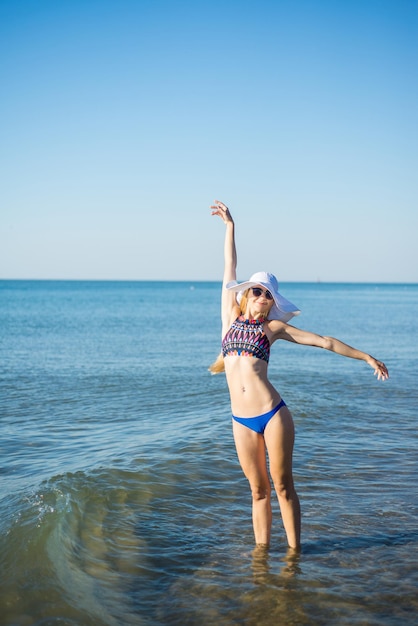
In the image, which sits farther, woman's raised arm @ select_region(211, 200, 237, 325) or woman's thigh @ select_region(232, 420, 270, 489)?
woman's raised arm @ select_region(211, 200, 237, 325)

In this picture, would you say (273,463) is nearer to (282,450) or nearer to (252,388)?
(282,450)

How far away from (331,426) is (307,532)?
17.2 feet

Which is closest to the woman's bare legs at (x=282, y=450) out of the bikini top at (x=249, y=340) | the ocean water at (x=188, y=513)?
the bikini top at (x=249, y=340)

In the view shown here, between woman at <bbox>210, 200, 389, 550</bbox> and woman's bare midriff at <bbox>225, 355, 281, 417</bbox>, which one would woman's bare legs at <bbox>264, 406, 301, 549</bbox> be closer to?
woman at <bbox>210, 200, 389, 550</bbox>

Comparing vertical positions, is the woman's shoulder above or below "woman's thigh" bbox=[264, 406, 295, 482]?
above

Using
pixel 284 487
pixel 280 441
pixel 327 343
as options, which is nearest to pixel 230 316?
pixel 327 343

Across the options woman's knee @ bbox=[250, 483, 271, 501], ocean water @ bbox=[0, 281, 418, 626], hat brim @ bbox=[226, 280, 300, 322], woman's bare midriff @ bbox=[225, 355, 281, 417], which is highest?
hat brim @ bbox=[226, 280, 300, 322]

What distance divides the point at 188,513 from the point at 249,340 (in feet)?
9.95

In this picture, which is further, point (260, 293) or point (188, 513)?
point (188, 513)

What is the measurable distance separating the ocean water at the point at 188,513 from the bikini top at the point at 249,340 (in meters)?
2.16

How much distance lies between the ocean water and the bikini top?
7.10ft

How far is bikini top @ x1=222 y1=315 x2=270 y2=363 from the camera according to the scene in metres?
5.22

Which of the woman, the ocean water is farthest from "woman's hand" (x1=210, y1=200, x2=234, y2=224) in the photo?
the ocean water

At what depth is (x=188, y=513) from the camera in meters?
7.09
